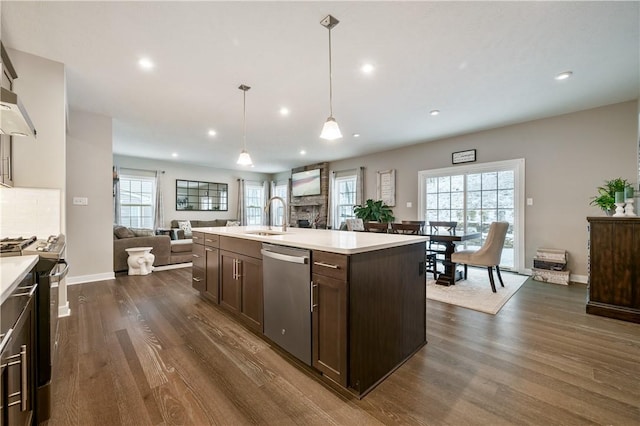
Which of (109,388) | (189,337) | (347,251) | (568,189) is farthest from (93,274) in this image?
(568,189)

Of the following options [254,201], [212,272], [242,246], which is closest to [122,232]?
[212,272]

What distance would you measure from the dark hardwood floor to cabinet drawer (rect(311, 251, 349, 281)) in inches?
28.4

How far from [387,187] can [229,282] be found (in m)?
4.87

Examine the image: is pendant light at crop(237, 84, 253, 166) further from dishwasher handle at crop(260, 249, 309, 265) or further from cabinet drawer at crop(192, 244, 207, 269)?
dishwasher handle at crop(260, 249, 309, 265)

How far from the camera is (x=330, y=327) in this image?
5.38 ft

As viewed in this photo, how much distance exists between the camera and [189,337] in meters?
2.34

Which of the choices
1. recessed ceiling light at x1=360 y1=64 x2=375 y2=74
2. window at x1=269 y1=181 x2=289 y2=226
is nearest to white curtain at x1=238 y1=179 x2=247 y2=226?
window at x1=269 y1=181 x2=289 y2=226

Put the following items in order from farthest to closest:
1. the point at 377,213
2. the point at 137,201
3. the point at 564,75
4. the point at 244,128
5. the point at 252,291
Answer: the point at 137,201
the point at 377,213
the point at 244,128
the point at 564,75
the point at 252,291

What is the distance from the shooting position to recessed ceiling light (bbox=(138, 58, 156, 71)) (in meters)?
2.68

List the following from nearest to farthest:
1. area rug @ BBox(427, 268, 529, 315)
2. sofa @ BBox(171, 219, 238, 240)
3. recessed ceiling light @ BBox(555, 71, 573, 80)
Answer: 1. recessed ceiling light @ BBox(555, 71, 573, 80)
2. area rug @ BBox(427, 268, 529, 315)
3. sofa @ BBox(171, 219, 238, 240)

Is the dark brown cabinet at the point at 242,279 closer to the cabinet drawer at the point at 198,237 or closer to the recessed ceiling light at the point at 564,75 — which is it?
the cabinet drawer at the point at 198,237

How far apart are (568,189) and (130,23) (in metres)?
5.90

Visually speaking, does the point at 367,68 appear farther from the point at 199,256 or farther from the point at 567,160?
the point at 567,160

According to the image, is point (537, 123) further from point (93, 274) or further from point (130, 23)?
point (93, 274)
